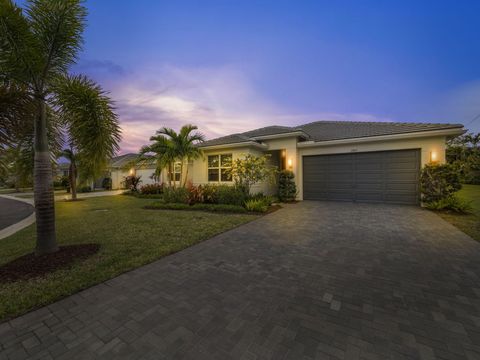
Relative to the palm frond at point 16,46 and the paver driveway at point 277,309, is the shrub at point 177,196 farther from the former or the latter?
the palm frond at point 16,46

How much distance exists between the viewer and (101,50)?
1043 cm

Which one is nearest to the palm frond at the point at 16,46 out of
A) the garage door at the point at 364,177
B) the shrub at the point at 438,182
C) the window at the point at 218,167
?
the window at the point at 218,167

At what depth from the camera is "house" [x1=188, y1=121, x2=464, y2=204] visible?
9.20 m

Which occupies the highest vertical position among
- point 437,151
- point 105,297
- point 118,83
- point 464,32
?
point 464,32

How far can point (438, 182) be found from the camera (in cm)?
822

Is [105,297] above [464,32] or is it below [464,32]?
below

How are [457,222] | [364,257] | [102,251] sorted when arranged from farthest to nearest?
[457,222] → [102,251] → [364,257]

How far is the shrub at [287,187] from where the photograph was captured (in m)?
11.2

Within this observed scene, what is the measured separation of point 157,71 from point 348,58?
43.2 ft

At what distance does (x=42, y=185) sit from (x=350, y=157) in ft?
39.3

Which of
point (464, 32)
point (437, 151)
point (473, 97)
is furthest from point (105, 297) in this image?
point (473, 97)

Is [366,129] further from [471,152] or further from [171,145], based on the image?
[471,152]

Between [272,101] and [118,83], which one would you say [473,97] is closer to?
[272,101]

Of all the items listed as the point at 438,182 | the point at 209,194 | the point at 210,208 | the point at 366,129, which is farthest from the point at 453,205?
the point at 209,194
